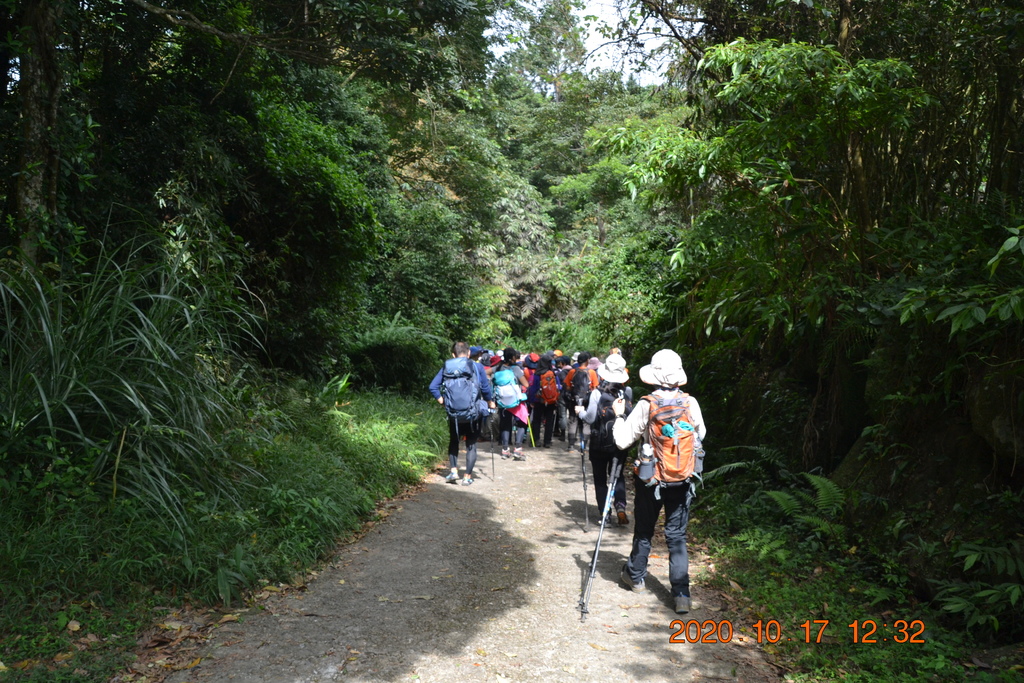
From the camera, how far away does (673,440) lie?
17.9 feet

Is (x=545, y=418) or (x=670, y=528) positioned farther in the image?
(x=545, y=418)

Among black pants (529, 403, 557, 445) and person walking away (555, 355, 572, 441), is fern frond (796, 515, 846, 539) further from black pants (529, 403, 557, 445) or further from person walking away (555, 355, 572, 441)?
black pants (529, 403, 557, 445)

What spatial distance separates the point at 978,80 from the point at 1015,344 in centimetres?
309

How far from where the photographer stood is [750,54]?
6668mm

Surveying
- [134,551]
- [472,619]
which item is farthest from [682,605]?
[134,551]

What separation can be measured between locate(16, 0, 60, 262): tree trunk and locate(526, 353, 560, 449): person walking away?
332 inches

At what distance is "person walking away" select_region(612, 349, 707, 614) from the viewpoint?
547 centimetres

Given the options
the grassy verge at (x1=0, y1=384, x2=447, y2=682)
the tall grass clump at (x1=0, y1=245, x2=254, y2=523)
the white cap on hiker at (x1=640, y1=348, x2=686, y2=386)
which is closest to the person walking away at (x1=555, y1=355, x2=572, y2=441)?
the grassy verge at (x1=0, y1=384, x2=447, y2=682)

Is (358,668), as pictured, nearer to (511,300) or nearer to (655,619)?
(655,619)

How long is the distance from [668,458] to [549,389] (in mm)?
7964

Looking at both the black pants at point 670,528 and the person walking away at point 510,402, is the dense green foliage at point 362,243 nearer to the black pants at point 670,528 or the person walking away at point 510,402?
the black pants at point 670,528

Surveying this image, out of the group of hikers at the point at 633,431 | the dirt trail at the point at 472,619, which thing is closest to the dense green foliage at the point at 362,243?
the dirt trail at the point at 472,619

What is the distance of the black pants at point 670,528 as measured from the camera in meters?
5.46

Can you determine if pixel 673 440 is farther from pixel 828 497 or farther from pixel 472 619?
pixel 828 497
